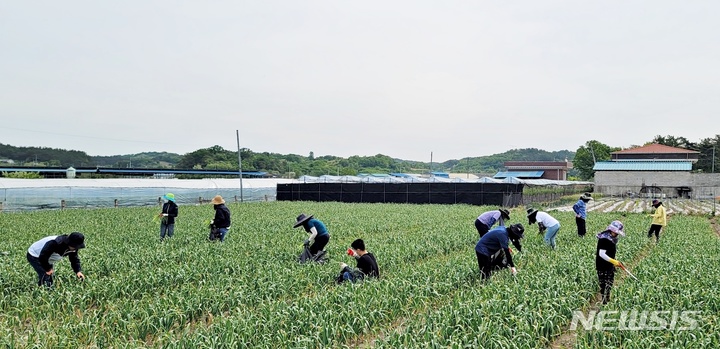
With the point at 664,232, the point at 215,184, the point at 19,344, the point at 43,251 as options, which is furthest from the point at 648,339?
the point at 215,184

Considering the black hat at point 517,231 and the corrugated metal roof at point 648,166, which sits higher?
the corrugated metal roof at point 648,166

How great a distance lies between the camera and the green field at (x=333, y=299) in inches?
222

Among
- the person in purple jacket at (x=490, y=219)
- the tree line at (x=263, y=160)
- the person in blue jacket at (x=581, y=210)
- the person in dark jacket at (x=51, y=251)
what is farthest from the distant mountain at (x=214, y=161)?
the person in dark jacket at (x=51, y=251)

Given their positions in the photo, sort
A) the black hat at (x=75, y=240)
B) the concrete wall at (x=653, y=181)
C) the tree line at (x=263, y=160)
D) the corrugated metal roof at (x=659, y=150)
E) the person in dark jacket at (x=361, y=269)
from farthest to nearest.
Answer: the tree line at (x=263, y=160)
the corrugated metal roof at (x=659, y=150)
the concrete wall at (x=653, y=181)
the person in dark jacket at (x=361, y=269)
the black hat at (x=75, y=240)

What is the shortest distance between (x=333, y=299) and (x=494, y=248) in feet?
10.2

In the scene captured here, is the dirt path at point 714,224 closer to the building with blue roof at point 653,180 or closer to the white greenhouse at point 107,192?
the building with blue roof at point 653,180

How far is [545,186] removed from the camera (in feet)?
151

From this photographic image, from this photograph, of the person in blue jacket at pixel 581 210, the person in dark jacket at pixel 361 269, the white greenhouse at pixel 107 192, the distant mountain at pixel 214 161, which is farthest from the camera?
the distant mountain at pixel 214 161

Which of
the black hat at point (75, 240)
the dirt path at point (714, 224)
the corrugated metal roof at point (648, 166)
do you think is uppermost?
the corrugated metal roof at point (648, 166)

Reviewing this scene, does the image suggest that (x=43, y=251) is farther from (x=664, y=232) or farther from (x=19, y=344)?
(x=664, y=232)

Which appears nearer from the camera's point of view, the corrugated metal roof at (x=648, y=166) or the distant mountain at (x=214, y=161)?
the corrugated metal roof at (x=648, y=166)

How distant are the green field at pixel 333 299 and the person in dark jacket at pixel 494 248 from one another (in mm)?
238

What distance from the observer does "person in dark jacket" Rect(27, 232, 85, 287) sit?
7348 mm

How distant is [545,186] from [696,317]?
1655 inches
